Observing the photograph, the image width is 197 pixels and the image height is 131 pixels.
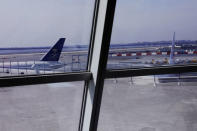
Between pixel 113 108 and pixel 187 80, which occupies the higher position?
pixel 187 80

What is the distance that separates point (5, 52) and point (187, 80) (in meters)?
2.23

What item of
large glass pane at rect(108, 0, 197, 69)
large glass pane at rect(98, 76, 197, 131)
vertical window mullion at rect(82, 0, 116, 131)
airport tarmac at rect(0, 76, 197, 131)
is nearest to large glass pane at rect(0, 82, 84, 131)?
airport tarmac at rect(0, 76, 197, 131)

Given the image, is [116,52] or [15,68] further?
[116,52]

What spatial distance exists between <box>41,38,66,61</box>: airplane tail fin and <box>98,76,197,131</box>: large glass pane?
678 millimetres

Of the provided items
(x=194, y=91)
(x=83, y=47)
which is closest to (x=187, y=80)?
(x=194, y=91)

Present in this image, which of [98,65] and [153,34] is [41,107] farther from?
[153,34]

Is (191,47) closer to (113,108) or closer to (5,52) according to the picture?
(113,108)

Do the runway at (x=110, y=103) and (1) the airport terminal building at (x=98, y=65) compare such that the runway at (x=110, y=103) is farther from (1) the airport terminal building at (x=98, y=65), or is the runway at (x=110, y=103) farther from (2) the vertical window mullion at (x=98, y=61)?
(2) the vertical window mullion at (x=98, y=61)

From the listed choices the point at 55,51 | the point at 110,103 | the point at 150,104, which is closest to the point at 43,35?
the point at 55,51

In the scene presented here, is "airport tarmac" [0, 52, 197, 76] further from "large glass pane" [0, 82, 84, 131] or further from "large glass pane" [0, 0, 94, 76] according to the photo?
"large glass pane" [0, 82, 84, 131]

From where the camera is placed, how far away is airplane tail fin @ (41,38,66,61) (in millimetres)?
2943

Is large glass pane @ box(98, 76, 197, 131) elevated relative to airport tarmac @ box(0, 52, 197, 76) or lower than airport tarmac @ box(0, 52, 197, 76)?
lower

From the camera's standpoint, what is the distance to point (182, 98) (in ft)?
12.6

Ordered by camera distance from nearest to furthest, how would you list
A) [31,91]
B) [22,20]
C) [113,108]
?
1. [22,20]
2. [31,91]
3. [113,108]
